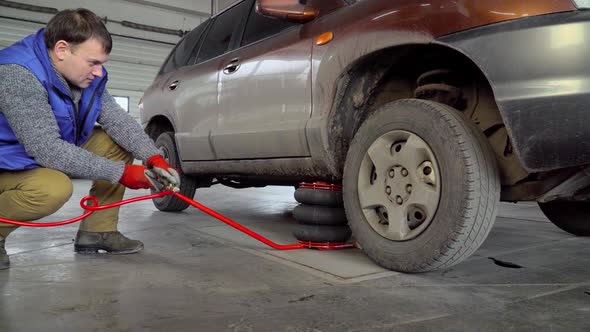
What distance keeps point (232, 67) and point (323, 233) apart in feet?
3.95

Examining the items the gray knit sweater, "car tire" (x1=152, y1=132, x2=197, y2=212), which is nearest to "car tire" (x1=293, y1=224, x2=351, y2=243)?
the gray knit sweater

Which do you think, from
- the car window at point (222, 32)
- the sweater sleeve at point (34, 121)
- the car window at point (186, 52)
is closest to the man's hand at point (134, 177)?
the sweater sleeve at point (34, 121)

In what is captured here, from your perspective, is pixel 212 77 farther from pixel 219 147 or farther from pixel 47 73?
pixel 47 73

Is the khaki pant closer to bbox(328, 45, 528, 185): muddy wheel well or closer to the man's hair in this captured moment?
the man's hair

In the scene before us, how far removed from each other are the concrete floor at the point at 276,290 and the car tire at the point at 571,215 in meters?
0.09

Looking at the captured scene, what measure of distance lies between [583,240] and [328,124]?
167 cm

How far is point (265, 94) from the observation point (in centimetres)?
261

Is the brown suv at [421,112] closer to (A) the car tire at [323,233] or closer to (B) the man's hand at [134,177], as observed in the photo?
(A) the car tire at [323,233]

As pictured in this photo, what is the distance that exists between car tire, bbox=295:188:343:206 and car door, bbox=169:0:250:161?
3.06 ft

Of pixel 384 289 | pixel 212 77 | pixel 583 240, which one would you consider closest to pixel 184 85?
pixel 212 77

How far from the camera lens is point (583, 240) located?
2.73 metres

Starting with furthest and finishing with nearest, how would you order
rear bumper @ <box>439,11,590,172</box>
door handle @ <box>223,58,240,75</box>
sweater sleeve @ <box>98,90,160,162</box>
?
door handle @ <box>223,58,240,75</box>, sweater sleeve @ <box>98,90,160,162</box>, rear bumper @ <box>439,11,590,172</box>

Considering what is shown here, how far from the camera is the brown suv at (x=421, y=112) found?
1540 millimetres

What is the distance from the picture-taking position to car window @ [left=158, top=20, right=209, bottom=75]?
3.97 metres
